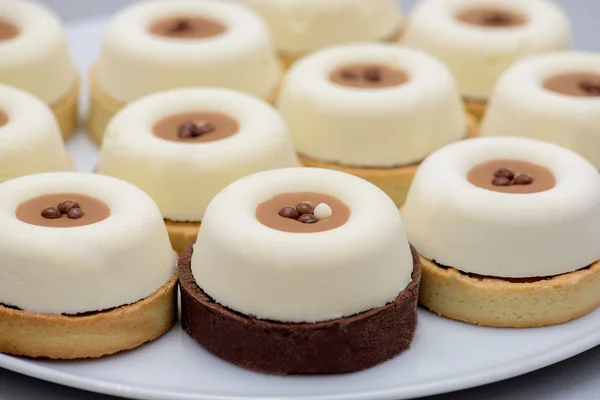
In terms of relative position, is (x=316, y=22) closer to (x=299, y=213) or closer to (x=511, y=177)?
(x=511, y=177)

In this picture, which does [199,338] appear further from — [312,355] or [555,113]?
[555,113]

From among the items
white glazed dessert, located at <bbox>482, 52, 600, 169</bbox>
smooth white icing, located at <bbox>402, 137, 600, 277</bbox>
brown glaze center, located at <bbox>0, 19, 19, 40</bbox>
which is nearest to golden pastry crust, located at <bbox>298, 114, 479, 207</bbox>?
white glazed dessert, located at <bbox>482, 52, 600, 169</bbox>

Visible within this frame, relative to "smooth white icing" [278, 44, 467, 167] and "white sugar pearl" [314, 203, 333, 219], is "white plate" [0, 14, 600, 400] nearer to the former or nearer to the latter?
"white sugar pearl" [314, 203, 333, 219]

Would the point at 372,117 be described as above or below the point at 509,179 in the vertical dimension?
below

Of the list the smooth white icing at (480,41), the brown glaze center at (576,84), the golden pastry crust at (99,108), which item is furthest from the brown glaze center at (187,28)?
the brown glaze center at (576,84)

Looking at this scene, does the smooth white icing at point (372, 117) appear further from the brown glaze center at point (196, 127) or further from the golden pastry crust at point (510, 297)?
the golden pastry crust at point (510, 297)

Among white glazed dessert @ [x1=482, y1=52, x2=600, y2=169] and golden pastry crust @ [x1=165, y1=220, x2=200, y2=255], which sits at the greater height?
white glazed dessert @ [x1=482, y1=52, x2=600, y2=169]

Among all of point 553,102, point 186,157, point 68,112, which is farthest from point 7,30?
point 553,102
